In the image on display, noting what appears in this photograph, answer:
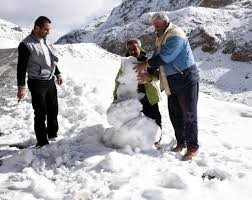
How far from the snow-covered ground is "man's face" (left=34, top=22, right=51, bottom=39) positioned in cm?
157

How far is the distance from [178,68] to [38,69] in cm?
200

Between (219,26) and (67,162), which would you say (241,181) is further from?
(219,26)

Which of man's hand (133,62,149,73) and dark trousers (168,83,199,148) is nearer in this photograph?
dark trousers (168,83,199,148)

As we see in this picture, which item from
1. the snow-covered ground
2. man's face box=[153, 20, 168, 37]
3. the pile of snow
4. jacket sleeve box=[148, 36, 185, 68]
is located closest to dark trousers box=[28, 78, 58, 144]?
the snow-covered ground

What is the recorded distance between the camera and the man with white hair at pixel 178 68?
236 inches

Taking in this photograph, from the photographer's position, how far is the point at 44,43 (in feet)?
22.2

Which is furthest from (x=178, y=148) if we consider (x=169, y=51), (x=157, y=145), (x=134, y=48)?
(x=134, y=48)

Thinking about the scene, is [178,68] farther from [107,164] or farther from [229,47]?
[229,47]

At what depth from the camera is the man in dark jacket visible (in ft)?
21.2

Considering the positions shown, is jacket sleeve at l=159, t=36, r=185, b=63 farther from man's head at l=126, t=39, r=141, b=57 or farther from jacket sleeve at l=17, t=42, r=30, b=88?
jacket sleeve at l=17, t=42, r=30, b=88

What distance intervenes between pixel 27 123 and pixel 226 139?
3.53 meters

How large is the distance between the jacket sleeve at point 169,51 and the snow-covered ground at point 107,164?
48.6 inches

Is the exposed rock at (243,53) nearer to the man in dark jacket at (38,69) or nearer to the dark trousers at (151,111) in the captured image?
the dark trousers at (151,111)

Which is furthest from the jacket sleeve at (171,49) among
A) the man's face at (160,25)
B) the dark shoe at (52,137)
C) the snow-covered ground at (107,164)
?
the dark shoe at (52,137)
